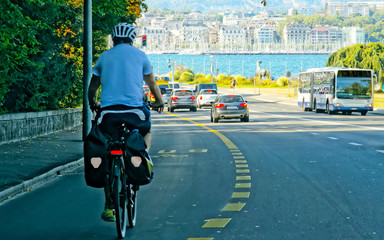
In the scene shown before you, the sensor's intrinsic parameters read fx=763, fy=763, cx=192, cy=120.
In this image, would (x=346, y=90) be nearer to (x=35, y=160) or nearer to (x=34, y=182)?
(x=35, y=160)

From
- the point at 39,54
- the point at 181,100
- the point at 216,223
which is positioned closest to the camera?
the point at 216,223

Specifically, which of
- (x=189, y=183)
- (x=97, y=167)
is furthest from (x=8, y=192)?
(x=97, y=167)

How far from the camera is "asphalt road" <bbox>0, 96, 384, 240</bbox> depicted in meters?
7.68

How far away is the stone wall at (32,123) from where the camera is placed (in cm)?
1900

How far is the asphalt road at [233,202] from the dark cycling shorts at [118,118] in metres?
1.05

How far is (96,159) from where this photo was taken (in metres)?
7.29

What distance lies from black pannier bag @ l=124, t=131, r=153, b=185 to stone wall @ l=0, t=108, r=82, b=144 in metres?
11.9

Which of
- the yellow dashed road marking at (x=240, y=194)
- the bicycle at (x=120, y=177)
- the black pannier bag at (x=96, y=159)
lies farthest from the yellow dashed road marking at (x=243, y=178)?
the black pannier bag at (x=96, y=159)

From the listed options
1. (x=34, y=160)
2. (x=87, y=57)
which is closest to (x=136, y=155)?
(x=34, y=160)

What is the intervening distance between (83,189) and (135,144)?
4.17 metres

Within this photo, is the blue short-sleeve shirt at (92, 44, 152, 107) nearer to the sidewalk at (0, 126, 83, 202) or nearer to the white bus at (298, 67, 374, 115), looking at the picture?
the sidewalk at (0, 126, 83, 202)

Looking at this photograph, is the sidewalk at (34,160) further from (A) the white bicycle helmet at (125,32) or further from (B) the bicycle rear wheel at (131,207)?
(A) the white bicycle helmet at (125,32)

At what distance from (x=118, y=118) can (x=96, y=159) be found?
0.49 m

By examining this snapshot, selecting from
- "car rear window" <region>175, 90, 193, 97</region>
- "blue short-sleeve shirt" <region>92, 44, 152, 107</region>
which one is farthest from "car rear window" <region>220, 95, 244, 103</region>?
"blue short-sleeve shirt" <region>92, 44, 152, 107</region>
